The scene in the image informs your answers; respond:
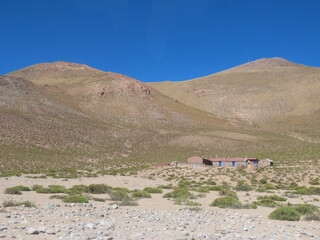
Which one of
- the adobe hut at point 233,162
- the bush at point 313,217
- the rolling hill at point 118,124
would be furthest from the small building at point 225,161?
the bush at point 313,217

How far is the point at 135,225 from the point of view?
11.2 metres

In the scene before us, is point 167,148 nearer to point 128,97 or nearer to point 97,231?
point 128,97

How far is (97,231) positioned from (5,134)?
195 ft

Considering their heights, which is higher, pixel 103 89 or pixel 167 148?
pixel 103 89

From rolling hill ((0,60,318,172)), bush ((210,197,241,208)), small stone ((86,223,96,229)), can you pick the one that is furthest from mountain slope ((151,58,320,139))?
small stone ((86,223,96,229))

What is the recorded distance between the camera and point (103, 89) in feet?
405

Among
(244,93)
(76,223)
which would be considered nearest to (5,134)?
(76,223)

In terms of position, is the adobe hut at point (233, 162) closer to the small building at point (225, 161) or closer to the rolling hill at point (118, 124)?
the small building at point (225, 161)

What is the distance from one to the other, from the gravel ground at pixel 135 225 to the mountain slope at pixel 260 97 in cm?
9906

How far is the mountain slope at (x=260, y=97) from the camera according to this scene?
119m

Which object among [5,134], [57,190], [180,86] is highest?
[180,86]

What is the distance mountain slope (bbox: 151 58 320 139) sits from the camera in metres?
119

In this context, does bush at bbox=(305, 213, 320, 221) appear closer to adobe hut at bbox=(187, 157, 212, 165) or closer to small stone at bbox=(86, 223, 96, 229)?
small stone at bbox=(86, 223, 96, 229)

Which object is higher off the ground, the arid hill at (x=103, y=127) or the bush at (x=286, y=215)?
the arid hill at (x=103, y=127)
